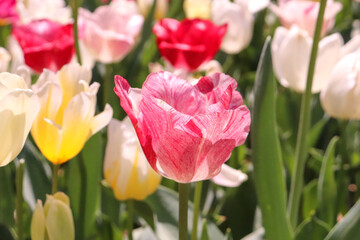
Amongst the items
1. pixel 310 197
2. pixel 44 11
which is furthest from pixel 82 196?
pixel 44 11

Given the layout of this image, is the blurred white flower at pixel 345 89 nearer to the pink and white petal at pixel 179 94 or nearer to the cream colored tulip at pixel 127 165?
the cream colored tulip at pixel 127 165

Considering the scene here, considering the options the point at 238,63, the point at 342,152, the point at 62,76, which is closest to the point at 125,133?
the point at 62,76

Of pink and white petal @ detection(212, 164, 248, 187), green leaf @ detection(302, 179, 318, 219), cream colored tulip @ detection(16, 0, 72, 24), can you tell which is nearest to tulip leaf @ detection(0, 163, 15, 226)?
pink and white petal @ detection(212, 164, 248, 187)

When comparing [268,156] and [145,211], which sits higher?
[268,156]

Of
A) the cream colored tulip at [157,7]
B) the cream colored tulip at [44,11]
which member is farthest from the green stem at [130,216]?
the cream colored tulip at [157,7]

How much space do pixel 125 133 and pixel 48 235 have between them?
201 millimetres

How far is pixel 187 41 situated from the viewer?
1.21m

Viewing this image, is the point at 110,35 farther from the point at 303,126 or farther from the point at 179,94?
the point at 179,94

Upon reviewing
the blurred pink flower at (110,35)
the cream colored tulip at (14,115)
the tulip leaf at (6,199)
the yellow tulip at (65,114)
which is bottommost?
the tulip leaf at (6,199)

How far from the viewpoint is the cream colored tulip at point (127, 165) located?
81cm

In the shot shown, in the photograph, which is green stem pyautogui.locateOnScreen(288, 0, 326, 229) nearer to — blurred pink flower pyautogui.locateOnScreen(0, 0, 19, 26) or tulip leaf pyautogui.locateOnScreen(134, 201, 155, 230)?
tulip leaf pyautogui.locateOnScreen(134, 201, 155, 230)

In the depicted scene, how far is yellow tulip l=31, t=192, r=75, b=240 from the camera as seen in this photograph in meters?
0.64

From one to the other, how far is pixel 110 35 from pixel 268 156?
23.0 inches

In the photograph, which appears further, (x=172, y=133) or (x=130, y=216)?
(x=130, y=216)
